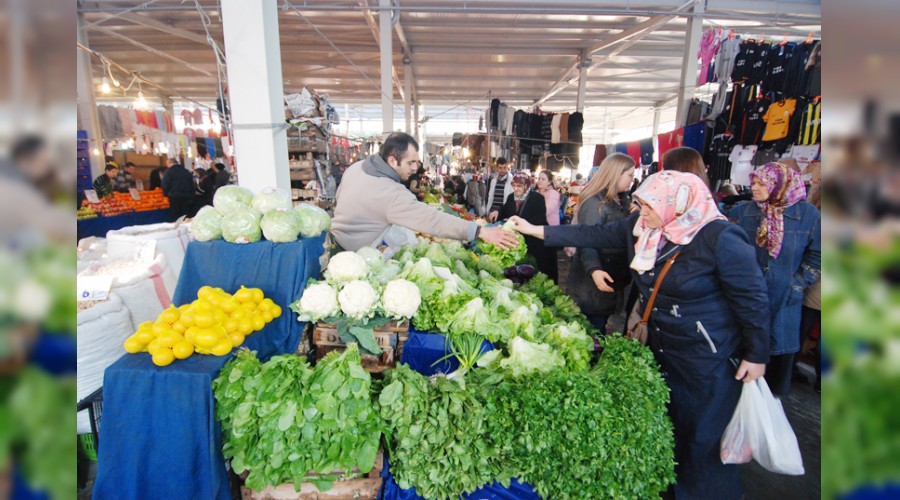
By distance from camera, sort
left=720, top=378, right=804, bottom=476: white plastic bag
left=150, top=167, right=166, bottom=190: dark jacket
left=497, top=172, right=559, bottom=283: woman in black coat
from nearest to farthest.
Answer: left=720, top=378, right=804, bottom=476: white plastic bag
left=497, top=172, right=559, bottom=283: woman in black coat
left=150, top=167, right=166, bottom=190: dark jacket

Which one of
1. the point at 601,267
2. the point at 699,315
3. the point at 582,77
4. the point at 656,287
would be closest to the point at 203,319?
the point at 656,287

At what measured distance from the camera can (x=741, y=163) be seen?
19.2 ft

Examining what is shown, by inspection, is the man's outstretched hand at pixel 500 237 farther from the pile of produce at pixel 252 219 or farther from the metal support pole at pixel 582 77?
the metal support pole at pixel 582 77

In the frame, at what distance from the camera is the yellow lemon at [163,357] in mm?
1962

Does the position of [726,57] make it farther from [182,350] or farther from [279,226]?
[182,350]

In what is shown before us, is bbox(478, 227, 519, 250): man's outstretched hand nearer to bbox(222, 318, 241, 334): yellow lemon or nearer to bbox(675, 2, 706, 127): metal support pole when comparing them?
bbox(222, 318, 241, 334): yellow lemon

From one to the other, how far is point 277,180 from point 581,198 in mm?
2598

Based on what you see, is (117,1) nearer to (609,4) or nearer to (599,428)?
(609,4)

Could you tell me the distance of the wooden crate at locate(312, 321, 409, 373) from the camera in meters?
2.52

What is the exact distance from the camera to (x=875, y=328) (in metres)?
0.29

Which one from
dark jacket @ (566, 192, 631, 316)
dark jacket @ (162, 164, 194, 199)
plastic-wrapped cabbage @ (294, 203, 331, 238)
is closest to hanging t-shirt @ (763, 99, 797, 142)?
dark jacket @ (566, 192, 631, 316)

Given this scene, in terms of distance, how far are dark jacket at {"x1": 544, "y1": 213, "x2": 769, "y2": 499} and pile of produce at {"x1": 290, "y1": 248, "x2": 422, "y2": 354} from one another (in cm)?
147

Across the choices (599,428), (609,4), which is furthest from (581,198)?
(609,4)

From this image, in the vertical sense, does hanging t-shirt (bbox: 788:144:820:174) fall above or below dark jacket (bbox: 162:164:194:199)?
above
